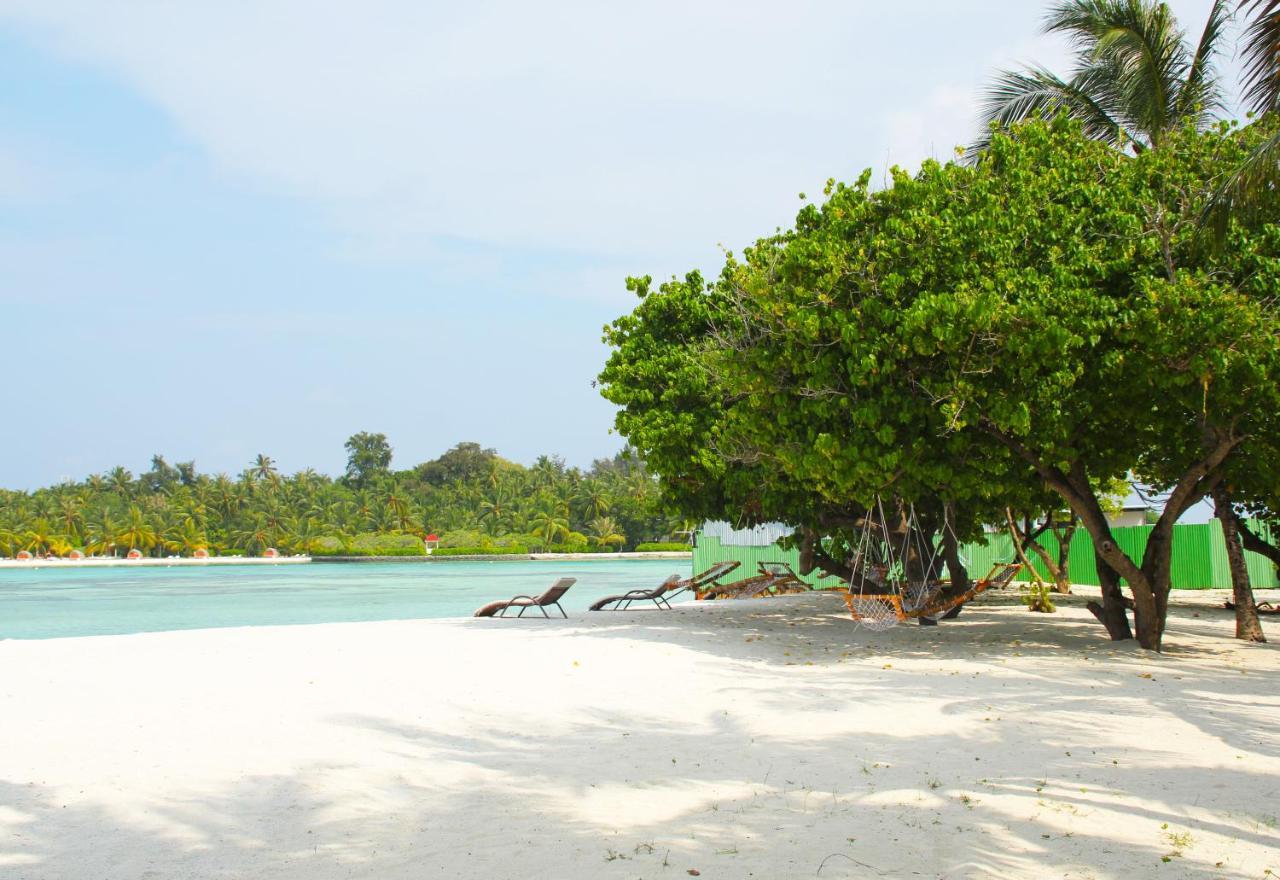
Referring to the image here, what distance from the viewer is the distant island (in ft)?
256

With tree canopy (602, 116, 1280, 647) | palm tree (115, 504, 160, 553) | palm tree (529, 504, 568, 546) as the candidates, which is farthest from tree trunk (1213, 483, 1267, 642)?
palm tree (115, 504, 160, 553)

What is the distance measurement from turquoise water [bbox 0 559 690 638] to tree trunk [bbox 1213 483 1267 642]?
10.4m

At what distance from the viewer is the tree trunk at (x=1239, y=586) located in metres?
12.9

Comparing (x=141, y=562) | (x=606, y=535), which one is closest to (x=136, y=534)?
(x=141, y=562)

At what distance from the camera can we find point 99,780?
5961mm

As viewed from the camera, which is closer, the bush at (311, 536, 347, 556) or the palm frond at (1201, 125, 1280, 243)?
the palm frond at (1201, 125, 1280, 243)

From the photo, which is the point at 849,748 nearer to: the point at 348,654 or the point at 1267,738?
the point at 1267,738

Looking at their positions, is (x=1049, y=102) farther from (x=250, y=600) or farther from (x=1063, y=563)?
(x=250, y=600)

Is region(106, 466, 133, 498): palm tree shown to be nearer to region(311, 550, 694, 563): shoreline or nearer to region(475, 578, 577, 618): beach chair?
region(311, 550, 694, 563): shoreline

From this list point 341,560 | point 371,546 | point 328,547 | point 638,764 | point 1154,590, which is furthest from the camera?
point 328,547

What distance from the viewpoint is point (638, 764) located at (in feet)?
20.9

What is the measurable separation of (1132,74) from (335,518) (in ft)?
255

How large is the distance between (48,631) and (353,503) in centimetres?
6399

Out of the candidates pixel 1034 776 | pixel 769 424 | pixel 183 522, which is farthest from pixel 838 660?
pixel 183 522
